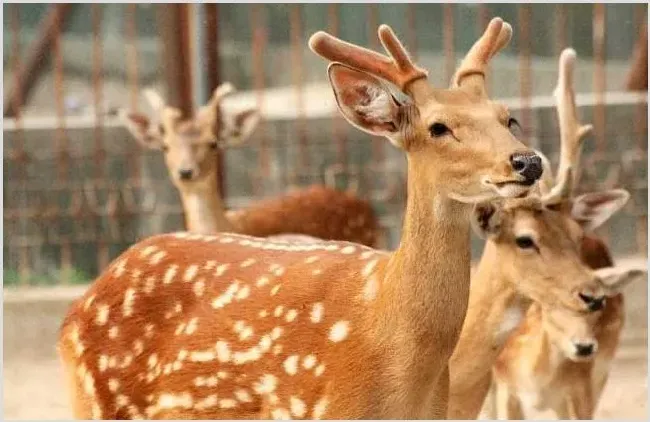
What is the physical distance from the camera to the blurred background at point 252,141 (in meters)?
6.30

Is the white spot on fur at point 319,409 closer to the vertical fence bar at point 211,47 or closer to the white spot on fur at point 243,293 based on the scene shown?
the white spot on fur at point 243,293

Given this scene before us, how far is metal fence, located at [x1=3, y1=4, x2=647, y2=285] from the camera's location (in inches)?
251

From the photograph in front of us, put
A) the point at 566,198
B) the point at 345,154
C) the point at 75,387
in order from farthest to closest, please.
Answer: the point at 345,154 < the point at 566,198 < the point at 75,387

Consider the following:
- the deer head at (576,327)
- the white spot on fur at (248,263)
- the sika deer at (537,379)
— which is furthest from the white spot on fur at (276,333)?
the sika deer at (537,379)

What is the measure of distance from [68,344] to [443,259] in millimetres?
961

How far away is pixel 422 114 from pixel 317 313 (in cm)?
46

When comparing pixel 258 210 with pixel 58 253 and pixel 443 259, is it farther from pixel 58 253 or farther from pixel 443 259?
pixel 443 259

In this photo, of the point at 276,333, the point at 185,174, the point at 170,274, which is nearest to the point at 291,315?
the point at 276,333

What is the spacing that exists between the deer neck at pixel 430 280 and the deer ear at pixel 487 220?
2.52ft

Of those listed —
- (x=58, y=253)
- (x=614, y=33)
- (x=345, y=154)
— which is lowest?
(x=58, y=253)

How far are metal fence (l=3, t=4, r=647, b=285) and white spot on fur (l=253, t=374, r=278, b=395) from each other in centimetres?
353

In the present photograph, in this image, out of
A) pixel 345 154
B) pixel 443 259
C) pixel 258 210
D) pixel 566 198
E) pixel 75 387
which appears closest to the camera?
pixel 443 259

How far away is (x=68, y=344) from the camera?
316 cm

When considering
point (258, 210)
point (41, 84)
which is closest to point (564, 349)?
point (258, 210)
